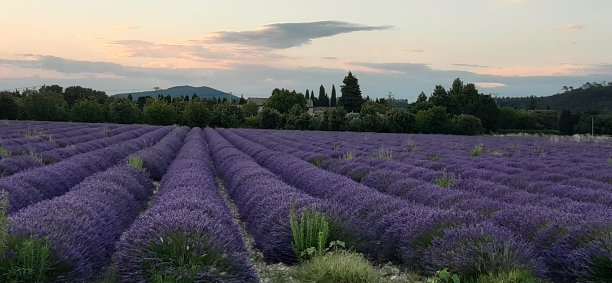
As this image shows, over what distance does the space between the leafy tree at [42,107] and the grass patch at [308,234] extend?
76.4 metres

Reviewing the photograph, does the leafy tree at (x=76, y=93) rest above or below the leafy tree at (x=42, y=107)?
above

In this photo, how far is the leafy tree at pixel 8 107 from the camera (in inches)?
2837

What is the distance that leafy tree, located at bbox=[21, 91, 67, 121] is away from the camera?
73.1 metres

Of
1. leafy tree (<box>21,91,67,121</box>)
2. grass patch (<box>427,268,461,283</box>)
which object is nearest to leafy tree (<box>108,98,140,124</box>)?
leafy tree (<box>21,91,67,121</box>)

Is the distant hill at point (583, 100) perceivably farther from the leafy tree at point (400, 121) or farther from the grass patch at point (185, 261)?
the grass patch at point (185, 261)

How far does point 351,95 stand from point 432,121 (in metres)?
37.1

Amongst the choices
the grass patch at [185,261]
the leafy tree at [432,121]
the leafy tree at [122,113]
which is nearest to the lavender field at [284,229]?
the grass patch at [185,261]

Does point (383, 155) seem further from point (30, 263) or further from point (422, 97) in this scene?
point (422, 97)

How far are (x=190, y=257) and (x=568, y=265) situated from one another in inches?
146

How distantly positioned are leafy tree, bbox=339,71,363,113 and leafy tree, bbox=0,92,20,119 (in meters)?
53.3

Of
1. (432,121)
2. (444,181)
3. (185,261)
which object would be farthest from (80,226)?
(432,121)

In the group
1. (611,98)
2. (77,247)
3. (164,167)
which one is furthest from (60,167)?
(611,98)

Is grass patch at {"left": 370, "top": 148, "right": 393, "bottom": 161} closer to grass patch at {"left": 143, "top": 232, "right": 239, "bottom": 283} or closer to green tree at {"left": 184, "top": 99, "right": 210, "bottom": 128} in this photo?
grass patch at {"left": 143, "top": 232, "right": 239, "bottom": 283}

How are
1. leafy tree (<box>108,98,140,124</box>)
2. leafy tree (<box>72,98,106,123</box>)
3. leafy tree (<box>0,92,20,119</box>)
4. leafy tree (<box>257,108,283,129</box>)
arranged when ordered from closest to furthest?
leafy tree (<box>257,108,283,129</box>) → leafy tree (<box>0,92,20,119</box>) → leafy tree (<box>72,98,106,123</box>) → leafy tree (<box>108,98,140,124</box>)
